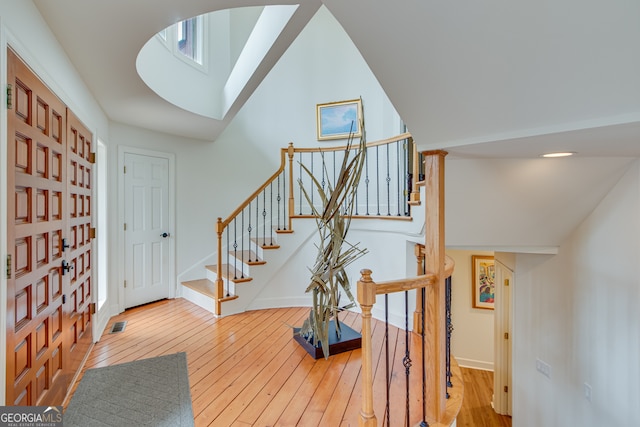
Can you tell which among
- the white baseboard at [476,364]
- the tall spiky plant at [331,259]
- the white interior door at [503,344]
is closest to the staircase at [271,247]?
the tall spiky plant at [331,259]

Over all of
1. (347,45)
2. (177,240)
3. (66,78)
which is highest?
(347,45)

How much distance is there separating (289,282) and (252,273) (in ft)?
1.67

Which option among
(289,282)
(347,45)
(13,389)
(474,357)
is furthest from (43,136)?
(474,357)

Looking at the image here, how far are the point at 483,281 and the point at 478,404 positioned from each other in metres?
1.83

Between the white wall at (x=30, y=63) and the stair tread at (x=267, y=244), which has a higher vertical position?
the white wall at (x=30, y=63)

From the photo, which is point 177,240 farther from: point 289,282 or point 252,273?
point 289,282

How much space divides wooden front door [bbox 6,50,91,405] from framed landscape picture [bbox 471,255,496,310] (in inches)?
208

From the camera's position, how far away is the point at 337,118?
4.56 m

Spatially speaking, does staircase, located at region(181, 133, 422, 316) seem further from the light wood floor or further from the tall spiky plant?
the tall spiky plant

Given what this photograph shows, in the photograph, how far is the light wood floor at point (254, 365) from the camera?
5.95ft

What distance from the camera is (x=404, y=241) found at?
307cm

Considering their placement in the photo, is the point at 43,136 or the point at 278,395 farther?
the point at 278,395

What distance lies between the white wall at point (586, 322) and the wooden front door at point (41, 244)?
3.49 meters

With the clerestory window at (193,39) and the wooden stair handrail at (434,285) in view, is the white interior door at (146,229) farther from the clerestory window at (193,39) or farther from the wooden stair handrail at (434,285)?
the wooden stair handrail at (434,285)
